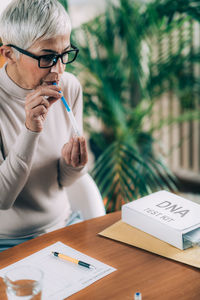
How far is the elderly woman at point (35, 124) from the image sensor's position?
3.38 ft

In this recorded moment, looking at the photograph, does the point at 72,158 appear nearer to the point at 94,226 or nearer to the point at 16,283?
the point at 94,226

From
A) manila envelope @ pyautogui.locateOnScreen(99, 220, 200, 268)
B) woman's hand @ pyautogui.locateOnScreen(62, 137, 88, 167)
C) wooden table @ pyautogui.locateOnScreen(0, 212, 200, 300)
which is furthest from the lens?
woman's hand @ pyautogui.locateOnScreen(62, 137, 88, 167)

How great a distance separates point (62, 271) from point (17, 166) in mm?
347

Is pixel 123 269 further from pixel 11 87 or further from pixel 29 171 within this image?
pixel 11 87

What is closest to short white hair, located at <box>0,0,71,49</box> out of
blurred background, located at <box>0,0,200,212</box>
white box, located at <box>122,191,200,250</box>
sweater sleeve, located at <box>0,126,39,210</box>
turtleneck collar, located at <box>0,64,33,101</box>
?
turtleneck collar, located at <box>0,64,33,101</box>

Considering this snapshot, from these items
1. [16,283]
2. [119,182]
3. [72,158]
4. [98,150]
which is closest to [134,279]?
[16,283]

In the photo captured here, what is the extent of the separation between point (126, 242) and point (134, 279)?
15 centimetres

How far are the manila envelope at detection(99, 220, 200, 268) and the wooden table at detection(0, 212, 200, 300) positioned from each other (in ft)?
0.04

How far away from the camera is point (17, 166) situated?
104 centimetres

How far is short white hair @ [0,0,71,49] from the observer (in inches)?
40.1

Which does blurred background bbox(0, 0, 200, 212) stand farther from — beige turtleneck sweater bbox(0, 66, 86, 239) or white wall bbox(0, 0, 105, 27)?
beige turtleneck sweater bbox(0, 66, 86, 239)

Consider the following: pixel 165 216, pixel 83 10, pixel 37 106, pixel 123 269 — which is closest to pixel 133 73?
pixel 83 10

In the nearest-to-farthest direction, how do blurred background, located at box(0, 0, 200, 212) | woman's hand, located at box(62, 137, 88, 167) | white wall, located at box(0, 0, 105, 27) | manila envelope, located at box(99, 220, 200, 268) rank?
manila envelope, located at box(99, 220, 200, 268)
woman's hand, located at box(62, 137, 88, 167)
blurred background, located at box(0, 0, 200, 212)
white wall, located at box(0, 0, 105, 27)

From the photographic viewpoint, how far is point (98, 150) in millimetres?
2756
